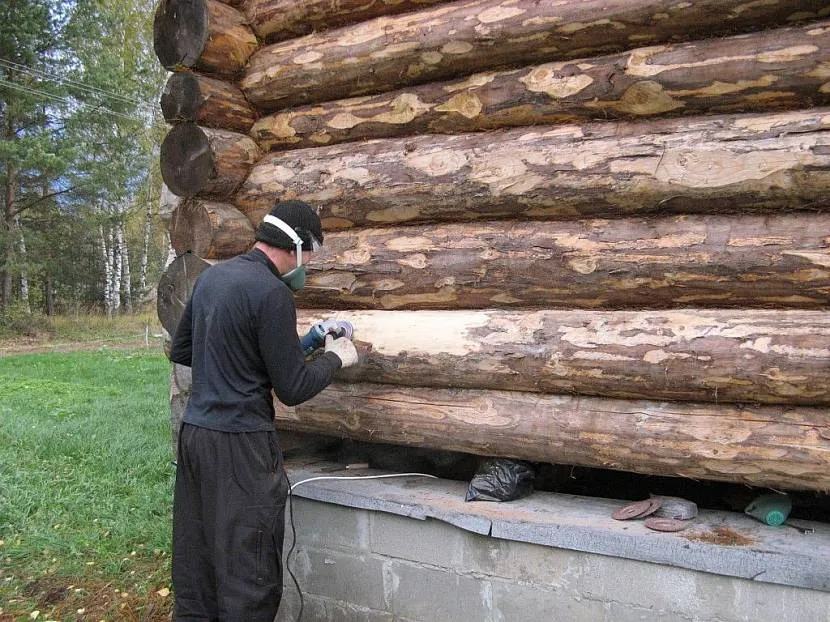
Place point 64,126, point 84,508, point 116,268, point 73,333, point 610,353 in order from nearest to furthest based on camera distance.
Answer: point 610,353, point 84,508, point 64,126, point 73,333, point 116,268

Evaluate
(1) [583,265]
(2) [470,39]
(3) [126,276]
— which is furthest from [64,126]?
(1) [583,265]

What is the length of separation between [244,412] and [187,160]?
1866 millimetres

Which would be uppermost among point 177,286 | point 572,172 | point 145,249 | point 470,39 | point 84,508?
point 145,249

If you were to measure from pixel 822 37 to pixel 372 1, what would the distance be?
2394mm

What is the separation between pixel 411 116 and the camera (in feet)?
13.9

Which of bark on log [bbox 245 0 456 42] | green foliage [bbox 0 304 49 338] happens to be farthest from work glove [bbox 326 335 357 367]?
green foliage [bbox 0 304 49 338]

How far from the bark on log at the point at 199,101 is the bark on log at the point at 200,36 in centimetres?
9

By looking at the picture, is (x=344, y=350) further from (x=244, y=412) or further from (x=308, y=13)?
(x=308, y=13)

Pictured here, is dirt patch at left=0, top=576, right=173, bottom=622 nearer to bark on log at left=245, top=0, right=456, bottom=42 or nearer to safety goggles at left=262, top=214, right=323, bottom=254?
safety goggles at left=262, top=214, right=323, bottom=254

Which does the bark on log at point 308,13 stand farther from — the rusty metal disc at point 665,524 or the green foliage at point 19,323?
the green foliage at point 19,323

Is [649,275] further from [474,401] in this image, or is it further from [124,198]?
[124,198]

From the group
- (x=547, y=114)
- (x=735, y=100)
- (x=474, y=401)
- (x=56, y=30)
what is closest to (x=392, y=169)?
(x=547, y=114)

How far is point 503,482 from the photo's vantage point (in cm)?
390

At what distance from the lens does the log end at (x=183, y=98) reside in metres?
4.52
